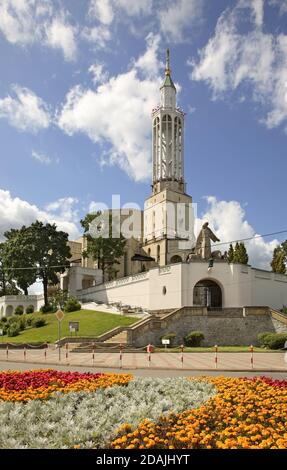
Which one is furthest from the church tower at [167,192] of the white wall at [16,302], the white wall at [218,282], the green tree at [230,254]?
the white wall at [218,282]

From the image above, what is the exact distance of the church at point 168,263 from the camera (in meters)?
40.8

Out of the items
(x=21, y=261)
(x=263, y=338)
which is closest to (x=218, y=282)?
(x=263, y=338)

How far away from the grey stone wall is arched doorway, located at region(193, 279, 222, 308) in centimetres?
440

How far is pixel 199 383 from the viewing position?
39.1 feet

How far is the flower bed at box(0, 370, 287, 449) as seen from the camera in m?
6.70

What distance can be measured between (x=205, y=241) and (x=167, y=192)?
31.8m

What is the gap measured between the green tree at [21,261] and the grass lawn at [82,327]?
42.4ft

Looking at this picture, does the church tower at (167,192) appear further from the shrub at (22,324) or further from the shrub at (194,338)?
the shrub at (194,338)

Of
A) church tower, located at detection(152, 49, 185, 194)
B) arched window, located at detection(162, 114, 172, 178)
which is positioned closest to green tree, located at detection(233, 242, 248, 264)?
church tower, located at detection(152, 49, 185, 194)

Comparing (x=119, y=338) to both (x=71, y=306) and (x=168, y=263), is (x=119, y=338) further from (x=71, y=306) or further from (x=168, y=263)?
(x=168, y=263)

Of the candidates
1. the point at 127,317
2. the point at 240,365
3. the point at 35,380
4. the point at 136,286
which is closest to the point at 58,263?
the point at 136,286

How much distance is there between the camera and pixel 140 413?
816 cm
